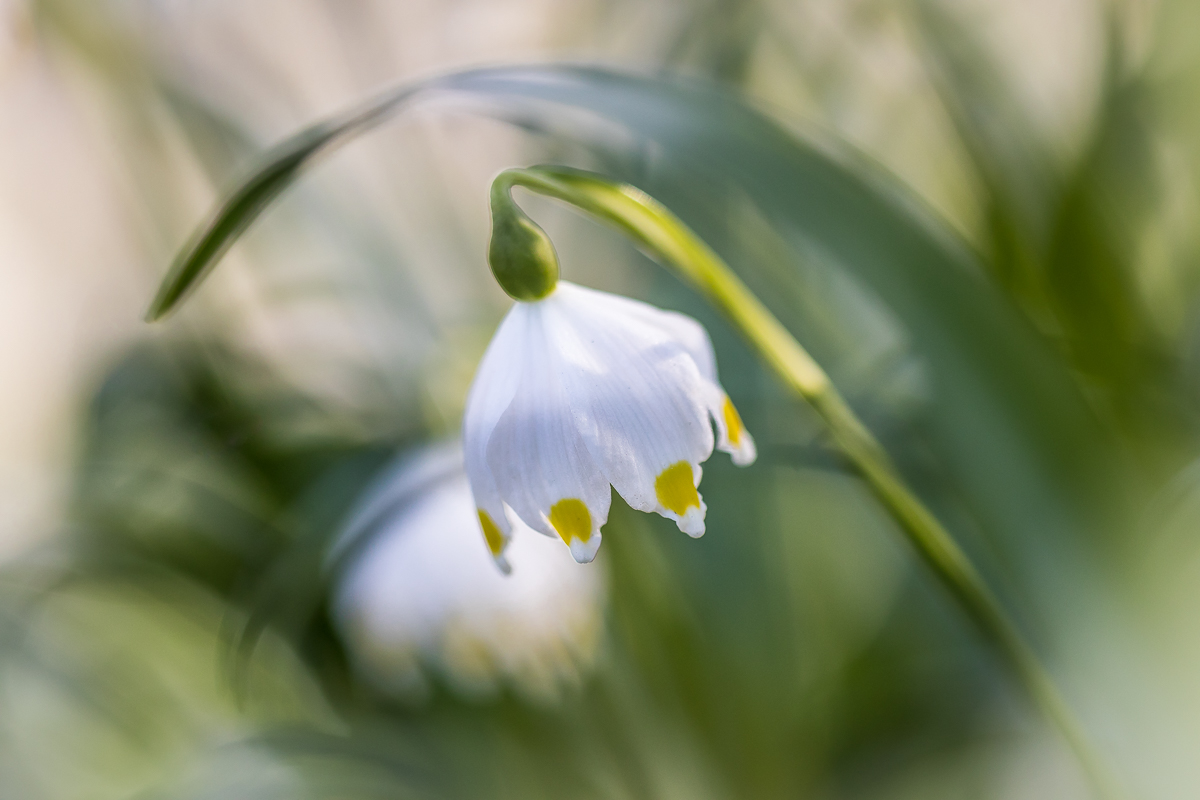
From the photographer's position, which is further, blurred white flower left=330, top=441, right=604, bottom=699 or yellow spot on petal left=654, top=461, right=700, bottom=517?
blurred white flower left=330, top=441, right=604, bottom=699

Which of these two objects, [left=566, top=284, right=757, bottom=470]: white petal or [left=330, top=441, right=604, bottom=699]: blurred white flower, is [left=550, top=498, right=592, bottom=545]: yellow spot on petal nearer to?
[left=566, top=284, right=757, bottom=470]: white petal

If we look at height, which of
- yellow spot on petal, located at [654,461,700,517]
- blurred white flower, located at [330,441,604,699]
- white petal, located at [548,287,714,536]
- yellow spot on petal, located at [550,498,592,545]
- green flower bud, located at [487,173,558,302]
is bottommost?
yellow spot on petal, located at [550,498,592,545]

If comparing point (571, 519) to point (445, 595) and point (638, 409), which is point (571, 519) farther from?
point (445, 595)

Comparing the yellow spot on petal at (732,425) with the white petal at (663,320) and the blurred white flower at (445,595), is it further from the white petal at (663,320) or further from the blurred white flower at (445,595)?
the blurred white flower at (445,595)

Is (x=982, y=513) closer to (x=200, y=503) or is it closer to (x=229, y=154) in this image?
(x=200, y=503)

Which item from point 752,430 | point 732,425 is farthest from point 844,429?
point 752,430

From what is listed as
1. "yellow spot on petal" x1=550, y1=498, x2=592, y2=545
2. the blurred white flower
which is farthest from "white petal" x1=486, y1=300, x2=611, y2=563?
the blurred white flower

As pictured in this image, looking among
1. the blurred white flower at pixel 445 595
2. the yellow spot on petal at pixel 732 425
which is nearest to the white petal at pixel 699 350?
the yellow spot on petal at pixel 732 425

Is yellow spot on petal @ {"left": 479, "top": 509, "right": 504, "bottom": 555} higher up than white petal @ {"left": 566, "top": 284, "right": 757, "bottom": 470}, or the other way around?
white petal @ {"left": 566, "top": 284, "right": 757, "bottom": 470}
